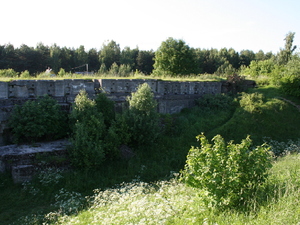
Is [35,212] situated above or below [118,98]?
below

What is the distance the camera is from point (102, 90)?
404 inches

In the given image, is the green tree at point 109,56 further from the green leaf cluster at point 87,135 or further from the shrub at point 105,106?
the green leaf cluster at point 87,135

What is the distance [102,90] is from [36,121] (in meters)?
2.97

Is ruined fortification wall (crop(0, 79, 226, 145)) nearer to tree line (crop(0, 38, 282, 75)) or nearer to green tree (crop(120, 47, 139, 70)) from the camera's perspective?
tree line (crop(0, 38, 282, 75))

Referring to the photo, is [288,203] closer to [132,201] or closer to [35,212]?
[132,201]

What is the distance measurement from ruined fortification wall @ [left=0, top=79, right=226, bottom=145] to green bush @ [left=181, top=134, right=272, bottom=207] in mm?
6472

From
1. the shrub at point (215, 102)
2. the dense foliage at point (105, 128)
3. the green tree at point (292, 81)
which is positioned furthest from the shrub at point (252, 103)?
the dense foliage at point (105, 128)

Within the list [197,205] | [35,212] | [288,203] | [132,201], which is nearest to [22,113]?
[35,212]

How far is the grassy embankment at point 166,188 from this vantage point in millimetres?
4137

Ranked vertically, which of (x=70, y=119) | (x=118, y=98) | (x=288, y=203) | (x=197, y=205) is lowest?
(x=197, y=205)

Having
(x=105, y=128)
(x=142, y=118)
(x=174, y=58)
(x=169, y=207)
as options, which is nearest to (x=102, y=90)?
(x=105, y=128)

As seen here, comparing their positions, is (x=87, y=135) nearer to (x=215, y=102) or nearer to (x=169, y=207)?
(x=169, y=207)

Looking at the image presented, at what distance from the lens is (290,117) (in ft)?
41.4

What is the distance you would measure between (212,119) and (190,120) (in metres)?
1.13
